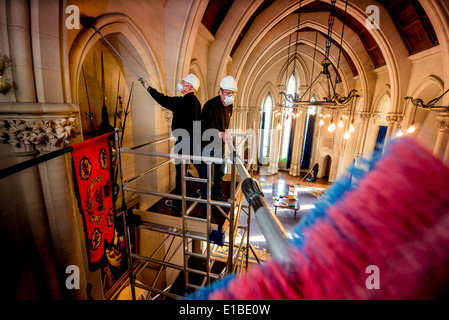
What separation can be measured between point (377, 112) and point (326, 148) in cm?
562

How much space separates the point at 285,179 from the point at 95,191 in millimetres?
14608

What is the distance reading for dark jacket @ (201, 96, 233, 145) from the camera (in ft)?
9.22

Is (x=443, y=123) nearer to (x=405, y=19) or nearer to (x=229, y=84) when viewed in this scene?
(x=405, y=19)

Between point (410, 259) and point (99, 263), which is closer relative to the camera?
point (410, 259)

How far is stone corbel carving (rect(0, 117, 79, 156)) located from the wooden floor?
A: 13.3 m

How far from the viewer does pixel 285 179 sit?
1547 cm

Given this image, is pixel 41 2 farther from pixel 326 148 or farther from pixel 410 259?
pixel 326 148

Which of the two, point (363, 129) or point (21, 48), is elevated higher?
point (21, 48)

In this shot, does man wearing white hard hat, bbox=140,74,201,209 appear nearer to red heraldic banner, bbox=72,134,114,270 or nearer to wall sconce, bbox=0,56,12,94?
red heraldic banner, bbox=72,134,114,270

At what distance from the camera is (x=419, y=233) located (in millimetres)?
276

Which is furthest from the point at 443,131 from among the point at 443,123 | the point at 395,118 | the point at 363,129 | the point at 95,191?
the point at 95,191

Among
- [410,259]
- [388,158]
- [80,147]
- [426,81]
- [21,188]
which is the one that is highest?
[426,81]

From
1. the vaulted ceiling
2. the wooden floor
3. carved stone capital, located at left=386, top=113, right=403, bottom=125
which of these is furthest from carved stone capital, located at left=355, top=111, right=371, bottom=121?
the wooden floor

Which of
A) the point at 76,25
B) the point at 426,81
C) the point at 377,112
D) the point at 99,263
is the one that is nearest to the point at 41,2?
the point at 76,25
